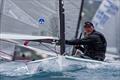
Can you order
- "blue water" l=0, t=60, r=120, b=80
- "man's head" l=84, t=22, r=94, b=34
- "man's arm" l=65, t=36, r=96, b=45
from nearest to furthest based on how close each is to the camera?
"blue water" l=0, t=60, r=120, b=80
"man's arm" l=65, t=36, r=96, b=45
"man's head" l=84, t=22, r=94, b=34

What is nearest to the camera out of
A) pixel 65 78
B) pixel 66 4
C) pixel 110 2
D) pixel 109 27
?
pixel 65 78

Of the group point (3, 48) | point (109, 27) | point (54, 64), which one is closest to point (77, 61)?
point (54, 64)

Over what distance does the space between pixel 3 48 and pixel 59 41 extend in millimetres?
1074

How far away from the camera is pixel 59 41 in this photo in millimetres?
6430

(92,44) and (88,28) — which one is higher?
(88,28)

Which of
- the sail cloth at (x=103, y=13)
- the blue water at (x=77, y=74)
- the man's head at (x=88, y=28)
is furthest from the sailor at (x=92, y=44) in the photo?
the sail cloth at (x=103, y=13)

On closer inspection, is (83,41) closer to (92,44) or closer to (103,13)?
(92,44)

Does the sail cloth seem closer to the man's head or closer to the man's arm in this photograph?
the man's head

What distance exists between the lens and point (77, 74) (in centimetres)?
595

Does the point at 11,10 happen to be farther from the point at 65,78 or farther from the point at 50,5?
the point at 65,78

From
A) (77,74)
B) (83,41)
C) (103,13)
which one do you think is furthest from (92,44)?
(103,13)

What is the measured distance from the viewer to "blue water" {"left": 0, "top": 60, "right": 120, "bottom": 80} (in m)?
5.81

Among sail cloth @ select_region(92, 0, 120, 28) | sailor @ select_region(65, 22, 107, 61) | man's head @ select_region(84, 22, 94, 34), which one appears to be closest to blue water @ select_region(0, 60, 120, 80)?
sailor @ select_region(65, 22, 107, 61)

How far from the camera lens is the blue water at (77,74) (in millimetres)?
5809
